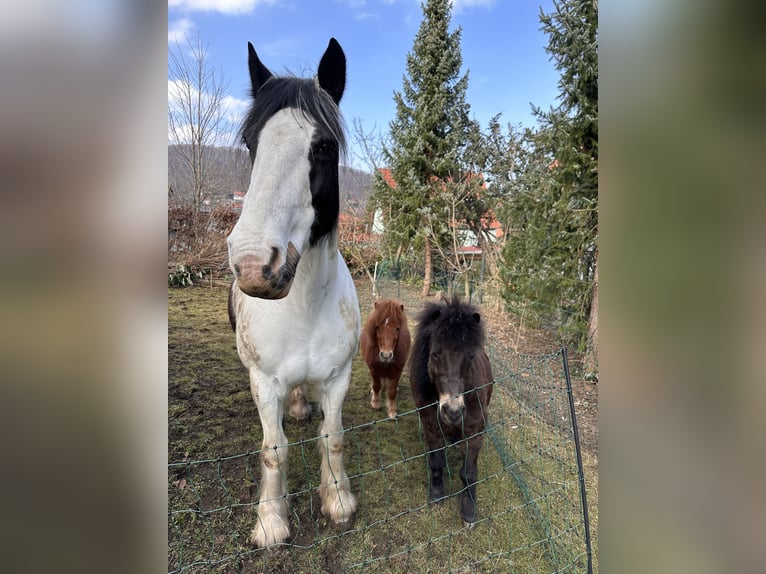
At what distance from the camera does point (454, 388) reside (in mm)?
2143

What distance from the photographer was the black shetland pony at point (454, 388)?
2.18m

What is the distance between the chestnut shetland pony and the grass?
28cm

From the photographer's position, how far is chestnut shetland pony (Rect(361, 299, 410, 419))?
3.35 meters

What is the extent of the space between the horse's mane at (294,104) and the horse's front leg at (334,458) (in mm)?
1385

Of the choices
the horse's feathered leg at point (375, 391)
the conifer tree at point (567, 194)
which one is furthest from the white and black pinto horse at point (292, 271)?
the conifer tree at point (567, 194)
